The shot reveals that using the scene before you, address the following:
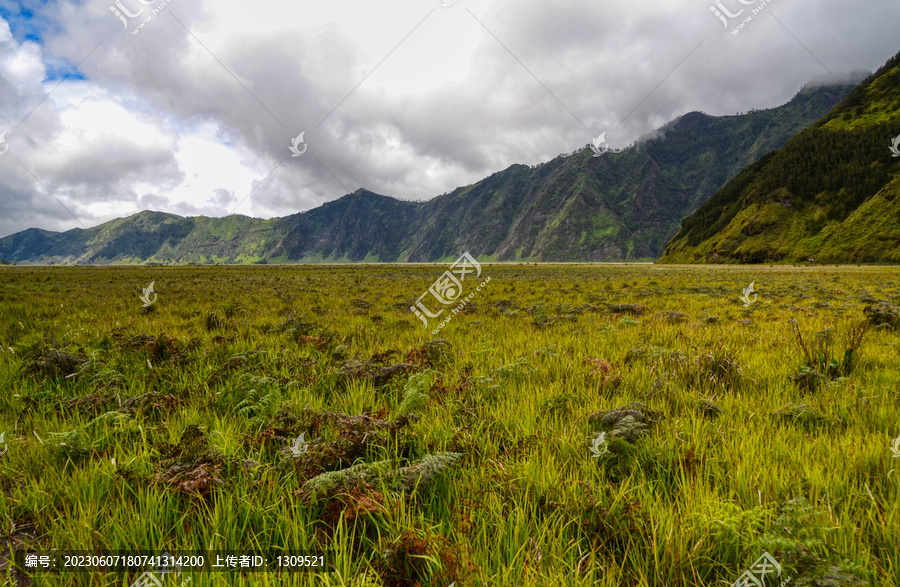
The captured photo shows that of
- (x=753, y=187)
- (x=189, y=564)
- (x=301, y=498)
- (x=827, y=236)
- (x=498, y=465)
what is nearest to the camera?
(x=189, y=564)

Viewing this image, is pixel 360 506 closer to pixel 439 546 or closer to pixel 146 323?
pixel 439 546

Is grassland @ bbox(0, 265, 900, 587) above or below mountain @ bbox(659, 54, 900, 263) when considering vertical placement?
below

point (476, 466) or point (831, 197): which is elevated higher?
point (831, 197)

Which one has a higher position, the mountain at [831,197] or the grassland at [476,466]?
the mountain at [831,197]

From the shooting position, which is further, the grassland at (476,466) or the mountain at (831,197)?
the mountain at (831,197)

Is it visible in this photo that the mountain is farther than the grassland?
Yes

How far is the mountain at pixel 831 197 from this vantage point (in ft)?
268

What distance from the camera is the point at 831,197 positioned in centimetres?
9788

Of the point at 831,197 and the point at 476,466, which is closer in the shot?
the point at 476,466

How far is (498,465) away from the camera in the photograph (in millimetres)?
2480

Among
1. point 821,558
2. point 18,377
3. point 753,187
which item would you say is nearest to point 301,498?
point 821,558

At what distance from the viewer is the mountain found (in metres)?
81.7

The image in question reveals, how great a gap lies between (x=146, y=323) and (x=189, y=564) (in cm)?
916

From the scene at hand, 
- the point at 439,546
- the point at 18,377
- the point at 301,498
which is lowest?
the point at 439,546
